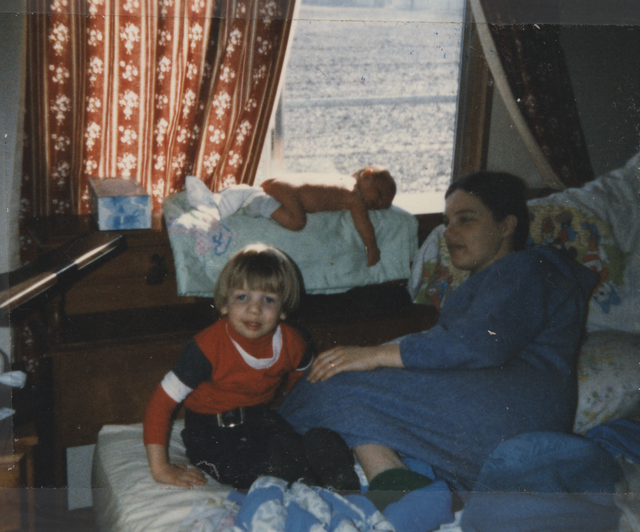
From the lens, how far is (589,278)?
45.9 inches

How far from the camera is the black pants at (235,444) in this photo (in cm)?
103

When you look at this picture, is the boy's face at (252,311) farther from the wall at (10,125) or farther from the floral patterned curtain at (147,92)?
the wall at (10,125)

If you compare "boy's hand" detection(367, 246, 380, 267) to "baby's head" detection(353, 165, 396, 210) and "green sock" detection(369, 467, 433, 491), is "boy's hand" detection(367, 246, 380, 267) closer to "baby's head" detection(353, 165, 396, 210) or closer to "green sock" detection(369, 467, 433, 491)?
"baby's head" detection(353, 165, 396, 210)

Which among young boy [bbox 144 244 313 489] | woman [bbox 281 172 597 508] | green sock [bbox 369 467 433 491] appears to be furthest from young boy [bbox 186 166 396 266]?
green sock [bbox 369 467 433 491]

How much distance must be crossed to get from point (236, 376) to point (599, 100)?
0.95 metres

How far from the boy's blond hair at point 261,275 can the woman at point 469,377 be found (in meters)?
0.16

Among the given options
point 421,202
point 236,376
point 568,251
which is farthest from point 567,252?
point 236,376

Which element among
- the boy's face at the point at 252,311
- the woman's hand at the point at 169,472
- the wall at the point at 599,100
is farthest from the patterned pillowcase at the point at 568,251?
the woman's hand at the point at 169,472

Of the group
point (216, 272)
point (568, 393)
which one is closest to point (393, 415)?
point (568, 393)

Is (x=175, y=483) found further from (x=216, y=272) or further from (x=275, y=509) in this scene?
(x=216, y=272)

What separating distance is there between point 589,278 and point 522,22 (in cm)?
56

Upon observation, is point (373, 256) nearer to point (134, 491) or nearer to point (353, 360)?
point (353, 360)

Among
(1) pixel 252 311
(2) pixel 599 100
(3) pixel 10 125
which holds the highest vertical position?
(2) pixel 599 100

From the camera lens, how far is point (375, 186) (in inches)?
47.1
